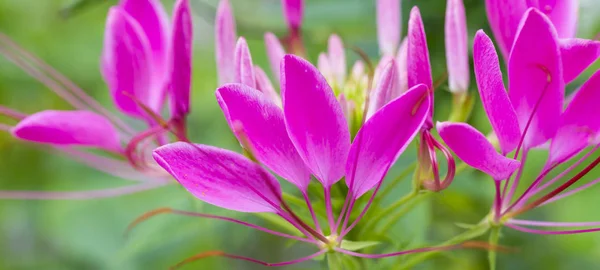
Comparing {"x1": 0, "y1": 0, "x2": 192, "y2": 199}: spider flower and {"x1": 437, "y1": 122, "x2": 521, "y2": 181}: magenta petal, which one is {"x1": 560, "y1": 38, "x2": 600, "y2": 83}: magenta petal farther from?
{"x1": 0, "y1": 0, "x2": 192, "y2": 199}: spider flower

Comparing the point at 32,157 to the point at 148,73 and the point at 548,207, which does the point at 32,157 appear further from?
the point at 548,207

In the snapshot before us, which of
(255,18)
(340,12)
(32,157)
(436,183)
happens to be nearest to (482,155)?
(436,183)

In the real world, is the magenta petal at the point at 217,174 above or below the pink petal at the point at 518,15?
below

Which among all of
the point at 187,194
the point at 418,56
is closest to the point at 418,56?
the point at 418,56

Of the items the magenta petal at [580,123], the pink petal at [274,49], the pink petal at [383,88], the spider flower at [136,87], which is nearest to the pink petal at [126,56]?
the spider flower at [136,87]

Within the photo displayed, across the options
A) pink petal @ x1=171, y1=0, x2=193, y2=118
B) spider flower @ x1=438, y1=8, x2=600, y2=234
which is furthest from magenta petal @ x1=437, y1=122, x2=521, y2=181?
pink petal @ x1=171, y1=0, x2=193, y2=118

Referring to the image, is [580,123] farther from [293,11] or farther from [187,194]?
[187,194]

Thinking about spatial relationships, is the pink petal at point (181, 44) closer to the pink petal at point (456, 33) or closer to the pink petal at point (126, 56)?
the pink petal at point (126, 56)
